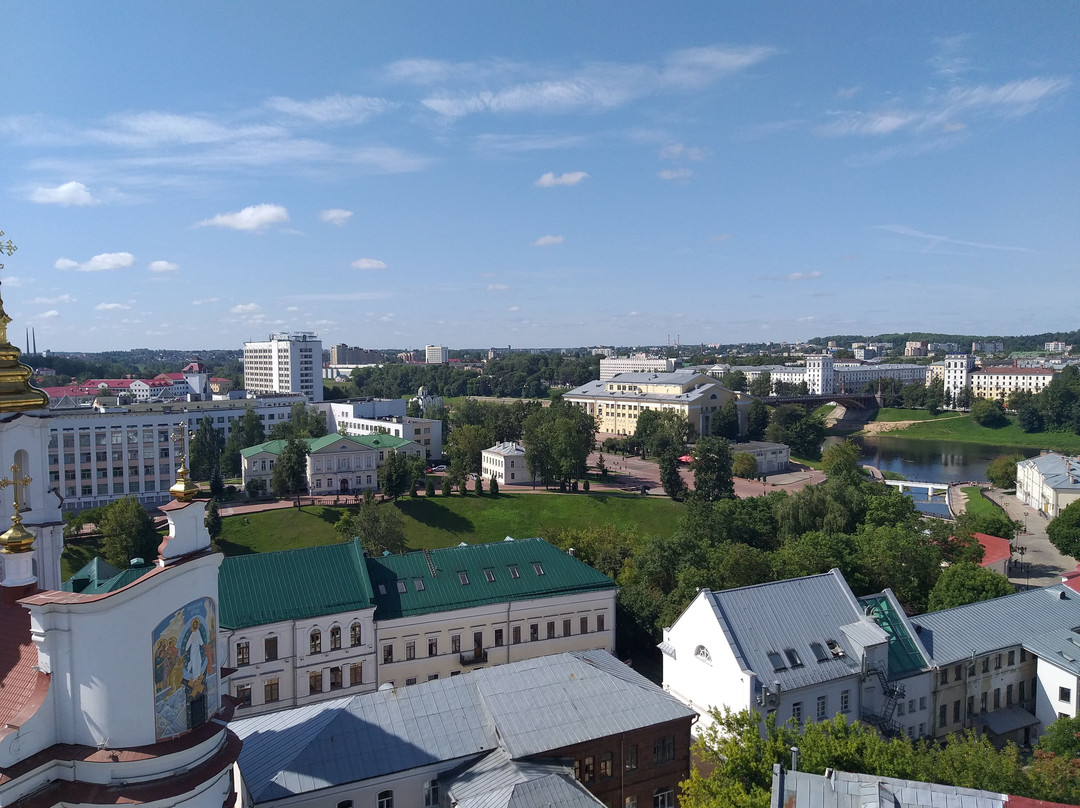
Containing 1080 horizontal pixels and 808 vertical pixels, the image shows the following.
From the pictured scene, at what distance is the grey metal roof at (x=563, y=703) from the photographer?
18578 mm

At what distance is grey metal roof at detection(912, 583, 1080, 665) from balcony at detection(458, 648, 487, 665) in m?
15.1

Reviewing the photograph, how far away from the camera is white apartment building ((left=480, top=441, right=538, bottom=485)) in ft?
221

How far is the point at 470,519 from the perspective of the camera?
2261 inches

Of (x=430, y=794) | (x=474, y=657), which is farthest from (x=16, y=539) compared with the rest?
(x=474, y=657)

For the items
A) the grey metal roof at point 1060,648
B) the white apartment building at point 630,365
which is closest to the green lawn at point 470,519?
the grey metal roof at point 1060,648

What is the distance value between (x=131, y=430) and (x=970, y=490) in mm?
76039

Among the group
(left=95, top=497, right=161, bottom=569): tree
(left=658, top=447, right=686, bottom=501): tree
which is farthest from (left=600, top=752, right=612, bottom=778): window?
(left=658, top=447, right=686, bottom=501): tree

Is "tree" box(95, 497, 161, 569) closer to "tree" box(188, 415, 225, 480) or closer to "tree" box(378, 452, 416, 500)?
"tree" box(378, 452, 416, 500)

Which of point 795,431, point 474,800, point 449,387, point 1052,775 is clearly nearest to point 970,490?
point 795,431

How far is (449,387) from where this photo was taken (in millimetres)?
169500

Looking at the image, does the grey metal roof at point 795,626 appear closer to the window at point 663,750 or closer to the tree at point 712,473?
the window at point 663,750

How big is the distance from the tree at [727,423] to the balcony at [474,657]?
76.3m

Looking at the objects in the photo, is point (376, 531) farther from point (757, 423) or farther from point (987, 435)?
point (987, 435)

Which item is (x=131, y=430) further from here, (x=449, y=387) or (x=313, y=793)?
(x=449, y=387)
